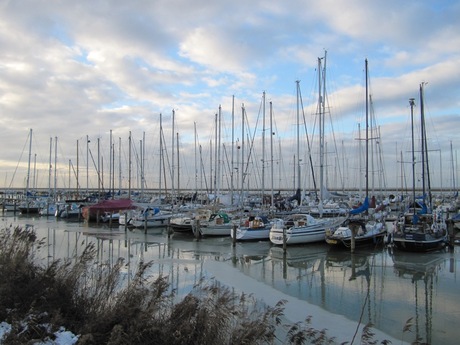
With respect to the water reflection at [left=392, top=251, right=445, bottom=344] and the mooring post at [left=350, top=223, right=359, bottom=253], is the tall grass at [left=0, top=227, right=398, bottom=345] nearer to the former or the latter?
the water reflection at [left=392, top=251, right=445, bottom=344]

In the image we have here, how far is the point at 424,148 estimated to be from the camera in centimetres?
3189

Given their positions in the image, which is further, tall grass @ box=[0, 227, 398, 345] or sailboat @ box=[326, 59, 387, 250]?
sailboat @ box=[326, 59, 387, 250]

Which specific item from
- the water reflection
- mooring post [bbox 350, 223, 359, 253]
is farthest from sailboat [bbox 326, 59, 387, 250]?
the water reflection

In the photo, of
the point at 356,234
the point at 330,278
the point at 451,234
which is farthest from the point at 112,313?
the point at 451,234

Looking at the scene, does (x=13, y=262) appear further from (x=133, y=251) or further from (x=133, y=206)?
(x=133, y=206)

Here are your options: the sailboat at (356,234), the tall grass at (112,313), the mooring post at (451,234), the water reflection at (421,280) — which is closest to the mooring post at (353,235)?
the sailboat at (356,234)

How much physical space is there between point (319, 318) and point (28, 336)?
752 centimetres

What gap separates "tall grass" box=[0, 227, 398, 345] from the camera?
6.24 meters

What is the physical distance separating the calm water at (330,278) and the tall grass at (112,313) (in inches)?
115

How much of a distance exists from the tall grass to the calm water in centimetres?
292

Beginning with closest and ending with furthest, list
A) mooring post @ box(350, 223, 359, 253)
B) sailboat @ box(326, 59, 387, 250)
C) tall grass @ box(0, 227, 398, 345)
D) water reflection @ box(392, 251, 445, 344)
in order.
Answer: tall grass @ box(0, 227, 398, 345), water reflection @ box(392, 251, 445, 344), mooring post @ box(350, 223, 359, 253), sailboat @ box(326, 59, 387, 250)

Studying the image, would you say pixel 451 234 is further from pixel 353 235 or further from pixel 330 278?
pixel 330 278

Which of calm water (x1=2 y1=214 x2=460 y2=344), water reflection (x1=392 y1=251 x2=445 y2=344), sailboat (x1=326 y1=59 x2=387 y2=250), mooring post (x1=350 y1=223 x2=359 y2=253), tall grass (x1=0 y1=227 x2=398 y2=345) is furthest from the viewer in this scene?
sailboat (x1=326 y1=59 x2=387 y2=250)

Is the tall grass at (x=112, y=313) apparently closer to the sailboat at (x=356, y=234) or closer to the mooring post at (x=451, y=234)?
the sailboat at (x=356, y=234)
